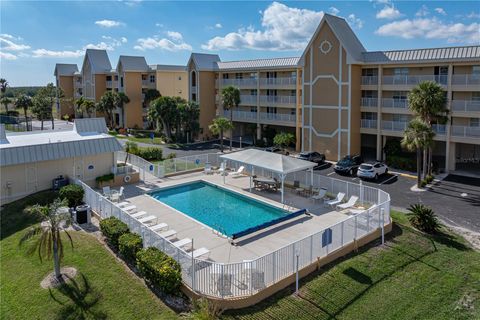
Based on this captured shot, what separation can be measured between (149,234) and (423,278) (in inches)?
465

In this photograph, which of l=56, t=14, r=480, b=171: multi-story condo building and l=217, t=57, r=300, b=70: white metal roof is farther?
l=217, t=57, r=300, b=70: white metal roof

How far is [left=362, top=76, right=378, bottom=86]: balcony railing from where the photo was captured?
39.1 metres

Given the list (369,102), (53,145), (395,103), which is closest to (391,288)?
(53,145)

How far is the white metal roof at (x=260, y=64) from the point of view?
44794mm

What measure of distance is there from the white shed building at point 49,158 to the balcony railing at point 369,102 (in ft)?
80.0

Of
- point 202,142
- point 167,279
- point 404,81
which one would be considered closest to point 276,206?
point 167,279

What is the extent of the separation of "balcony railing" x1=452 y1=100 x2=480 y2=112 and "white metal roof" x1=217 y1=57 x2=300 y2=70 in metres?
16.8

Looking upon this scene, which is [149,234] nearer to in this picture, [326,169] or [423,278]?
[423,278]

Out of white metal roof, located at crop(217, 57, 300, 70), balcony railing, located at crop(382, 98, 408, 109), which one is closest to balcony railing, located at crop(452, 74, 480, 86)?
balcony railing, located at crop(382, 98, 408, 109)

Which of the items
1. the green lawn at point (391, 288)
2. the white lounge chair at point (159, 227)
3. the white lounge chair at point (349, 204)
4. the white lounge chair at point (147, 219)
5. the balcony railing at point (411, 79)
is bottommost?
the green lawn at point (391, 288)

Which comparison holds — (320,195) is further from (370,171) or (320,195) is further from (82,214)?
(82,214)

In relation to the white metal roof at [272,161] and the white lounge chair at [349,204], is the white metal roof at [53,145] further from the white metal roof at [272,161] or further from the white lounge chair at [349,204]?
the white lounge chair at [349,204]

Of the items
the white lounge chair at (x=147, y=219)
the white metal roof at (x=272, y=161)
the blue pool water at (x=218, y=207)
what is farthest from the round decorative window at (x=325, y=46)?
the white lounge chair at (x=147, y=219)

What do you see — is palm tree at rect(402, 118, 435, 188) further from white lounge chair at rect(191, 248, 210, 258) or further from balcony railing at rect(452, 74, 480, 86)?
white lounge chair at rect(191, 248, 210, 258)
